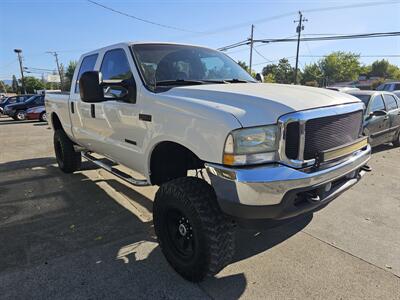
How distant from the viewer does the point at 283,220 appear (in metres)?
2.50

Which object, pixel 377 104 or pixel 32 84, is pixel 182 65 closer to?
pixel 377 104

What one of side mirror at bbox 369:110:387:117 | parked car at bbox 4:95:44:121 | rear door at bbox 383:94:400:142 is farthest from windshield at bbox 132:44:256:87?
parked car at bbox 4:95:44:121

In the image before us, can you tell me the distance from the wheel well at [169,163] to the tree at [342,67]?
9897 centimetres

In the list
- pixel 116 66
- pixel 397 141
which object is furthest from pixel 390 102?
pixel 116 66

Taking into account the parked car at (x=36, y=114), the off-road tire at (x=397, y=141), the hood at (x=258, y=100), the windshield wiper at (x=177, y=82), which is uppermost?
the windshield wiper at (x=177, y=82)

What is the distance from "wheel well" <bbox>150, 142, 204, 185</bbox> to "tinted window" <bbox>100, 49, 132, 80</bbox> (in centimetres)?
95

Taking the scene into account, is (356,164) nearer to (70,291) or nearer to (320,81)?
(70,291)

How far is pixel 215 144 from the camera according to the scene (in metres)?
2.43

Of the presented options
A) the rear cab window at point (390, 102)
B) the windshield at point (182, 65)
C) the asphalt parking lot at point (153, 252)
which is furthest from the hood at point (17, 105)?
the rear cab window at point (390, 102)

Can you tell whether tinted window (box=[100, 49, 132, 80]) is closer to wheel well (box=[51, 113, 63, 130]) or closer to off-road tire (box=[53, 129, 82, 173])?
off-road tire (box=[53, 129, 82, 173])

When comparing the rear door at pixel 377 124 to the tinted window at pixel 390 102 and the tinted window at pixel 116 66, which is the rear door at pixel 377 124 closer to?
the tinted window at pixel 390 102

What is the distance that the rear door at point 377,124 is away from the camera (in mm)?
7295

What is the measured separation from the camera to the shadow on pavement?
108 inches

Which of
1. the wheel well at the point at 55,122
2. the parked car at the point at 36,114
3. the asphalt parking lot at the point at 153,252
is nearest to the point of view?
the asphalt parking lot at the point at 153,252
